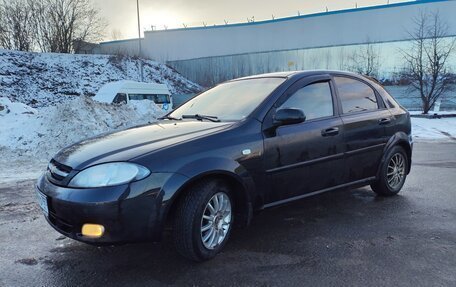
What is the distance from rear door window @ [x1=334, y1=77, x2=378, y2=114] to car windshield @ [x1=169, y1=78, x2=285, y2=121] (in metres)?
0.88

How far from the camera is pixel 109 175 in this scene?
3.23 m

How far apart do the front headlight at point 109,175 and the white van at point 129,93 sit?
58.4 feet

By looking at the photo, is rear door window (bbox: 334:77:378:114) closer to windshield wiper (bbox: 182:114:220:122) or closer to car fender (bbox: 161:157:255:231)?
windshield wiper (bbox: 182:114:220:122)

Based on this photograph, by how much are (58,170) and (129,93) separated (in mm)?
19177

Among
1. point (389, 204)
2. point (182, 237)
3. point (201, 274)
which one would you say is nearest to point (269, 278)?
point (201, 274)

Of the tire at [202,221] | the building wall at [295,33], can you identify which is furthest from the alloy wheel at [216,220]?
the building wall at [295,33]

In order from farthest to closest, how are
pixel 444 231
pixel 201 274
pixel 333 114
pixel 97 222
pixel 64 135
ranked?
pixel 64 135, pixel 333 114, pixel 444 231, pixel 201 274, pixel 97 222

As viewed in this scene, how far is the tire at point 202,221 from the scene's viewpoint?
3389 millimetres

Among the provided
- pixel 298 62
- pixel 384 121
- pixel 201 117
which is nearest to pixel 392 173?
pixel 384 121

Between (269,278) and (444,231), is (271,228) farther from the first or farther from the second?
(444,231)

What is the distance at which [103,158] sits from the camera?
3.39 metres

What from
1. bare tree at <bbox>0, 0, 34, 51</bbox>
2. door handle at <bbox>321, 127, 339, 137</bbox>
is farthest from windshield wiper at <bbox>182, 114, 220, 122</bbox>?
bare tree at <bbox>0, 0, 34, 51</bbox>

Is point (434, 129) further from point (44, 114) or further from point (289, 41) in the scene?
point (289, 41)

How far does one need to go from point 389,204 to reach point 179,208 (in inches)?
121
